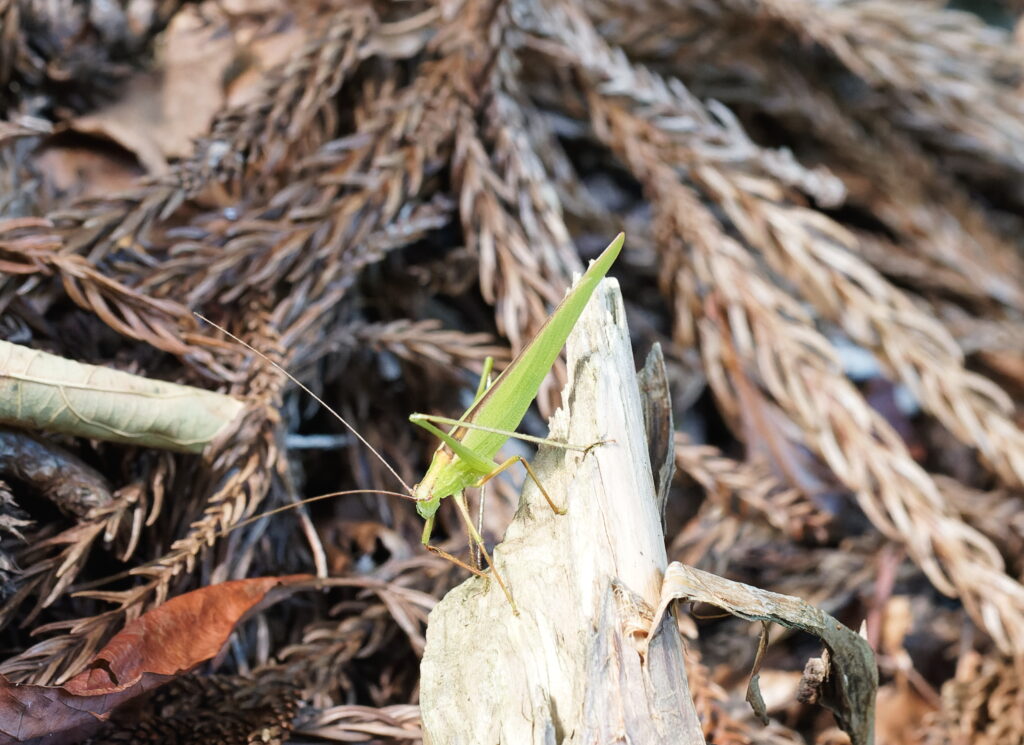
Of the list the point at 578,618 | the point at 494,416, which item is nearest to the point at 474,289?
the point at 494,416

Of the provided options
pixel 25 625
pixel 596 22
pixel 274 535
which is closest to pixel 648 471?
pixel 274 535

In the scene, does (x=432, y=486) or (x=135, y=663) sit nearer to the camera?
(x=135, y=663)

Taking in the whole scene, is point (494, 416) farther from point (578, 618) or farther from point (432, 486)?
point (578, 618)

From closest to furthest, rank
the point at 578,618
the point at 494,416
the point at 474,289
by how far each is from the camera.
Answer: the point at 578,618 → the point at 494,416 → the point at 474,289

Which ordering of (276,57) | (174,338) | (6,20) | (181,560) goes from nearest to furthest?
(181,560) → (174,338) → (6,20) → (276,57)

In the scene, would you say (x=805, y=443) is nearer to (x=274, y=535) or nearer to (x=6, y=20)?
(x=274, y=535)

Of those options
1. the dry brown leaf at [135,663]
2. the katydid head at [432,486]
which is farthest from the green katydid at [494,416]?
the dry brown leaf at [135,663]

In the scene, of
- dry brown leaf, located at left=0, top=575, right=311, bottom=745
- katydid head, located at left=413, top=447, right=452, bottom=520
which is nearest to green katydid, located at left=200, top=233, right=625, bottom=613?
katydid head, located at left=413, top=447, right=452, bottom=520
